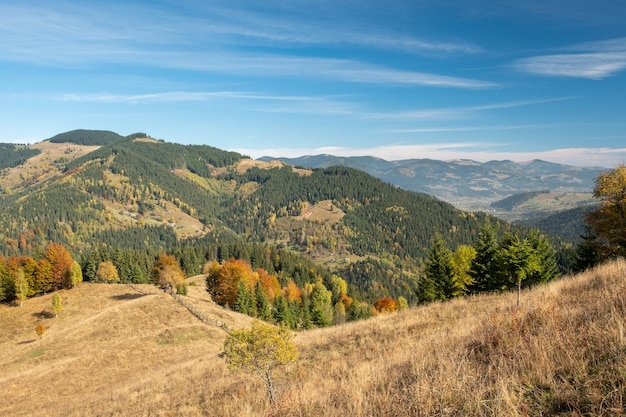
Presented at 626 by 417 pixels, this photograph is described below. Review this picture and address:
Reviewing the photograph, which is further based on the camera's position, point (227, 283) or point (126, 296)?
point (227, 283)

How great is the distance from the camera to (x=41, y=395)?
37.4 metres

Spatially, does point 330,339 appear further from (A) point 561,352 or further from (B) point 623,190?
(B) point 623,190

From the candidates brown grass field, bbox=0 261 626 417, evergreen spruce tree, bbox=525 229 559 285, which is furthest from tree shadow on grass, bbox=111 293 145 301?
evergreen spruce tree, bbox=525 229 559 285

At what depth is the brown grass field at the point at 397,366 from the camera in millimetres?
5668

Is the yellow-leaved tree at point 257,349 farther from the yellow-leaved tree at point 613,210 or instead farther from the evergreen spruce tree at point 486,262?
the evergreen spruce tree at point 486,262

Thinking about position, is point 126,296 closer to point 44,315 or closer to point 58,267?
point 44,315

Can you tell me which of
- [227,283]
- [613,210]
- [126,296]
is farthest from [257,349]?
[227,283]

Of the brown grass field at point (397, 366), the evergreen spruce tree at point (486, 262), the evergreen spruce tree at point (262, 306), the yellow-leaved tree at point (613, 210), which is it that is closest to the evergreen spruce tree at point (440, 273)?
the evergreen spruce tree at point (486, 262)

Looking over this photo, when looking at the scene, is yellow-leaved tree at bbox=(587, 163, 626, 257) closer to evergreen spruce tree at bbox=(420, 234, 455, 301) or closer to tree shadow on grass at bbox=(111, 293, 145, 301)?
evergreen spruce tree at bbox=(420, 234, 455, 301)

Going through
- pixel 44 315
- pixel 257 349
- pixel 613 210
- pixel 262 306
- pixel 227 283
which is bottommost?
pixel 262 306

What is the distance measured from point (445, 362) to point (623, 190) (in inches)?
1551

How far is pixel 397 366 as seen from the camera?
9.21m

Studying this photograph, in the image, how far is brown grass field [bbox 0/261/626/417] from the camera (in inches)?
223

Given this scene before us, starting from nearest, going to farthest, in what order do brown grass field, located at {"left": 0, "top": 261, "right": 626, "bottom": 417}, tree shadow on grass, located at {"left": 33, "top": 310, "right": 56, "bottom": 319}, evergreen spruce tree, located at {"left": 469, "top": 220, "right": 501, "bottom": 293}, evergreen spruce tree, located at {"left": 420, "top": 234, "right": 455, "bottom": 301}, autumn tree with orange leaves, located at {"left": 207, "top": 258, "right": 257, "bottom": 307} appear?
brown grass field, located at {"left": 0, "top": 261, "right": 626, "bottom": 417}
evergreen spruce tree, located at {"left": 469, "top": 220, "right": 501, "bottom": 293}
evergreen spruce tree, located at {"left": 420, "top": 234, "right": 455, "bottom": 301}
tree shadow on grass, located at {"left": 33, "top": 310, "right": 56, "bottom": 319}
autumn tree with orange leaves, located at {"left": 207, "top": 258, "right": 257, "bottom": 307}
